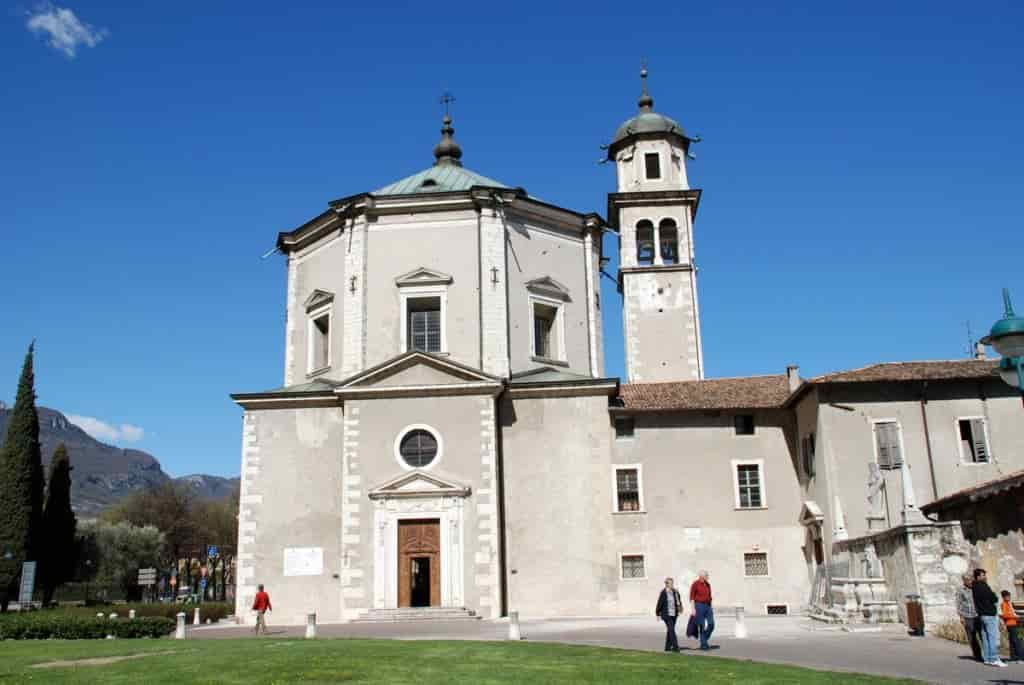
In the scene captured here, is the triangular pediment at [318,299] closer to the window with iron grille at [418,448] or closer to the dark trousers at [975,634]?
the window with iron grille at [418,448]

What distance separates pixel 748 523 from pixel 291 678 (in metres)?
21.7

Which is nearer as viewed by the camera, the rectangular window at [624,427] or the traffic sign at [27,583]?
the rectangular window at [624,427]

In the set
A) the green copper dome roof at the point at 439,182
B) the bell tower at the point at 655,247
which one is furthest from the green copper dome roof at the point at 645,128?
the green copper dome roof at the point at 439,182

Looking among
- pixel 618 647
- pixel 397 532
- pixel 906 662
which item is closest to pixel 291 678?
pixel 618 647

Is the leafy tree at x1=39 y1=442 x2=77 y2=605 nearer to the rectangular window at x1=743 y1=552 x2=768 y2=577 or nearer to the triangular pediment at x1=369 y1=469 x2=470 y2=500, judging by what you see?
the triangular pediment at x1=369 y1=469 x2=470 y2=500

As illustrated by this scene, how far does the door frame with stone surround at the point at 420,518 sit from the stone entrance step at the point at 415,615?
517 mm

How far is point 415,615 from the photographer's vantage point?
1120 inches

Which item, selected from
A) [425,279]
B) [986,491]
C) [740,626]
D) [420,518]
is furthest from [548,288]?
[740,626]

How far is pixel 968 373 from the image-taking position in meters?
29.8

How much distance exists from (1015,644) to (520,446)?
718 inches

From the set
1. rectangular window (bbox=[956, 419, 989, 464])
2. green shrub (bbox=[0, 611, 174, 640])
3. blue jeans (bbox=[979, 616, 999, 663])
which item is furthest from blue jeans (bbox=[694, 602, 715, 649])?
rectangular window (bbox=[956, 419, 989, 464])

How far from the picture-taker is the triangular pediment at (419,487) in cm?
3009

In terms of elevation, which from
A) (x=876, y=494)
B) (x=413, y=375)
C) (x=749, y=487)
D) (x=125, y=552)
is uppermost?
(x=413, y=375)

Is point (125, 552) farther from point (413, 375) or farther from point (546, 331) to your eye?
point (546, 331)
